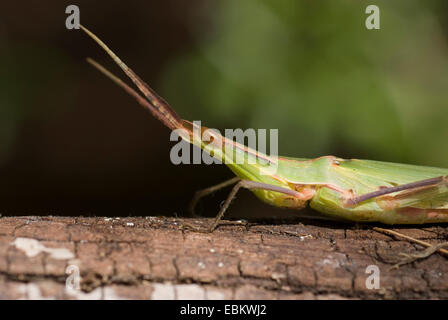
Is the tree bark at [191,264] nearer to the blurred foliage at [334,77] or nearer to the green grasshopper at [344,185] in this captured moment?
the green grasshopper at [344,185]

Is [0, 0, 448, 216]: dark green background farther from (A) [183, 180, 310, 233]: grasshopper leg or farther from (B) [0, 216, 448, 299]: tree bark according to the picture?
(B) [0, 216, 448, 299]: tree bark

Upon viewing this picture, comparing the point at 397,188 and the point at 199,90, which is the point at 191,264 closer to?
the point at 397,188

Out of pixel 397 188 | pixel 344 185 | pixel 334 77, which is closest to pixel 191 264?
pixel 344 185

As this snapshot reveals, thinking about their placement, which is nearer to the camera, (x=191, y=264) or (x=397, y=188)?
(x=191, y=264)

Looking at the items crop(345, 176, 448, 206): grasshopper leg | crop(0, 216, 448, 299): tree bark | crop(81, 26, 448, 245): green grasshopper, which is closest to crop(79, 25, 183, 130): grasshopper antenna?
crop(81, 26, 448, 245): green grasshopper

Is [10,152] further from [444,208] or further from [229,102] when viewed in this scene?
[444,208]
